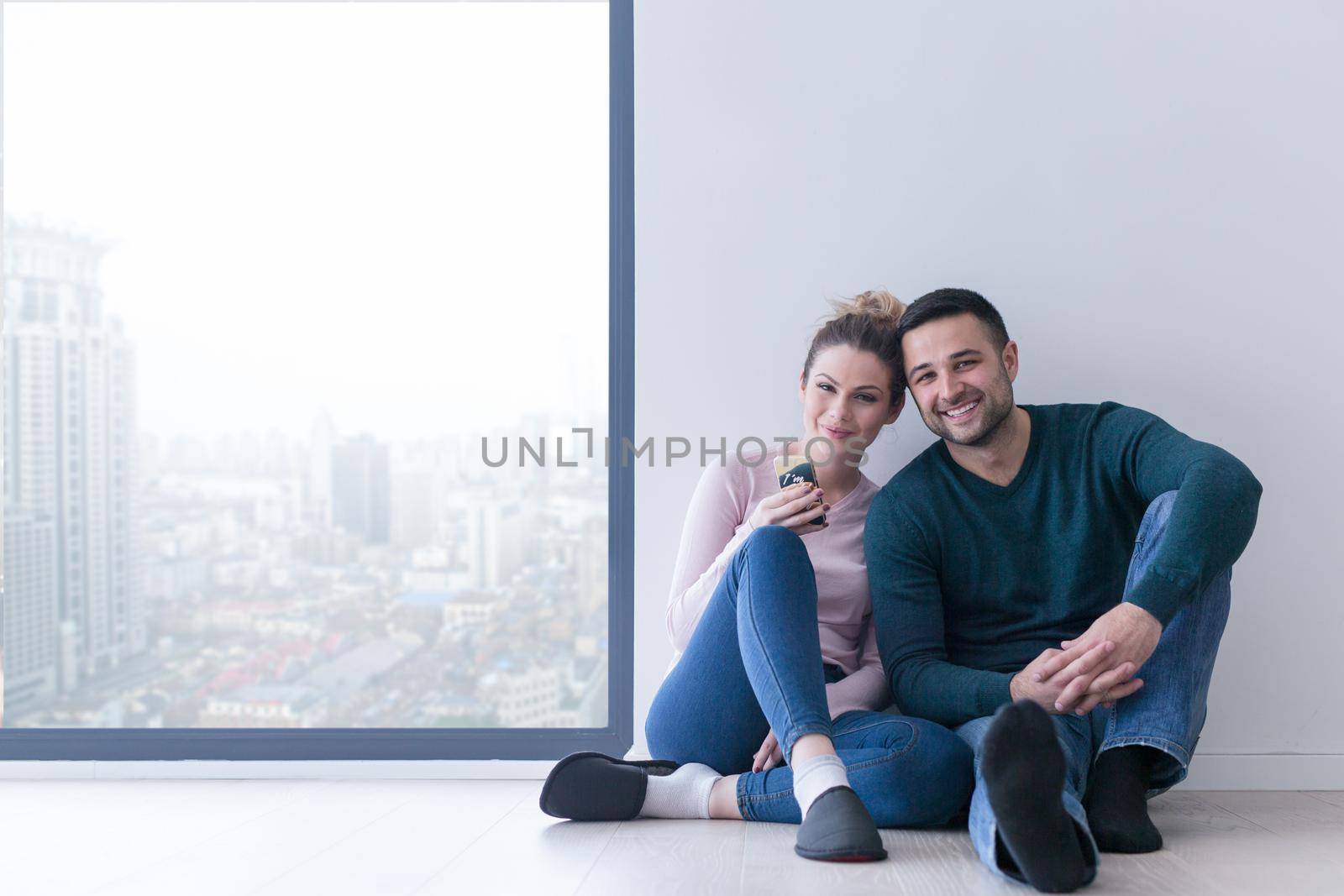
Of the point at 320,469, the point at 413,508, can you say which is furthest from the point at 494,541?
the point at 320,469

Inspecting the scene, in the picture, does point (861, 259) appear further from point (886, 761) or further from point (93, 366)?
point (93, 366)

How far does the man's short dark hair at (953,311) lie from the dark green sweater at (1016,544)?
183 mm

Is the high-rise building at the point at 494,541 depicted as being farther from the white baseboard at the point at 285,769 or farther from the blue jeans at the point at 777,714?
the blue jeans at the point at 777,714

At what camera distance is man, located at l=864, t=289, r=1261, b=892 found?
132cm

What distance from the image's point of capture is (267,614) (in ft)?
7.88

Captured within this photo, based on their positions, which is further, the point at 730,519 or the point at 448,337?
the point at 448,337

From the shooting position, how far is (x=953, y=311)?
1.60 meters

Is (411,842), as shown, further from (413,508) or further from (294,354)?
(294,354)

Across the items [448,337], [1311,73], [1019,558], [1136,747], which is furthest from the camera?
[448,337]

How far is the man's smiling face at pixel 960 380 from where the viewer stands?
1568mm

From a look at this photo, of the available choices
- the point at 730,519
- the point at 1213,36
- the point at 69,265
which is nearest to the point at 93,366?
the point at 69,265

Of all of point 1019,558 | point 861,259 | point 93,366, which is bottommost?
point 1019,558

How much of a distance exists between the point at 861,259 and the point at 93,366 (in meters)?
1.92

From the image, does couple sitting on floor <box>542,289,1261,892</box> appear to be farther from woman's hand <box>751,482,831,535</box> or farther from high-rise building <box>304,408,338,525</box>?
high-rise building <box>304,408,338,525</box>
